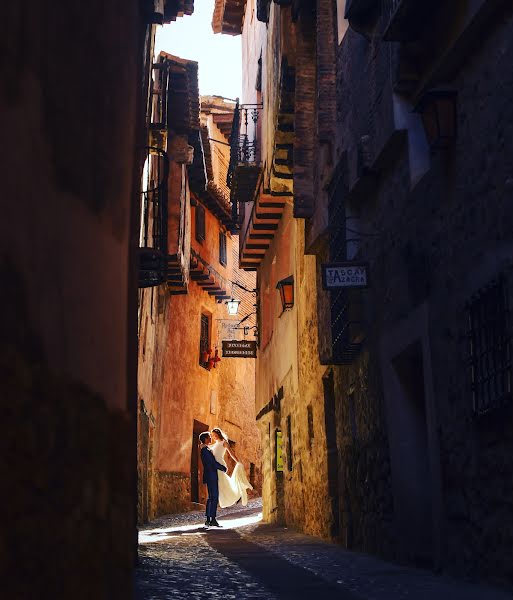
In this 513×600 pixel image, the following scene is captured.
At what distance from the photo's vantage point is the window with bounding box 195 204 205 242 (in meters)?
28.3

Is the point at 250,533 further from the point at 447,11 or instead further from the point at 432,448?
the point at 447,11

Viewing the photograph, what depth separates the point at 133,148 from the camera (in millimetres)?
5793

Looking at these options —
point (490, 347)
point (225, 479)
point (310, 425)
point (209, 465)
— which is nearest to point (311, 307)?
point (310, 425)

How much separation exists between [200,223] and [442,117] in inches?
866

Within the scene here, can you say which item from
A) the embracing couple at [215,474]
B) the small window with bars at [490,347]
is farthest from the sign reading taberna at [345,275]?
the embracing couple at [215,474]

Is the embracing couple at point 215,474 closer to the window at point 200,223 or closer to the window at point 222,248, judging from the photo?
the window at point 200,223

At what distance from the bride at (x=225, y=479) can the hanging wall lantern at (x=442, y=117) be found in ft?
27.4

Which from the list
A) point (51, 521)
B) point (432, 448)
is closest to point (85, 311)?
point (51, 521)

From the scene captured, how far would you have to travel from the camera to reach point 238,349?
821 inches

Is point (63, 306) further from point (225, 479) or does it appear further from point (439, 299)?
point (225, 479)

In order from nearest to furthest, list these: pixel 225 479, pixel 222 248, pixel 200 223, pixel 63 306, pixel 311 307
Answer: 1. pixel 63 306
2. pixel 311 307
3. pixel 225 479
4. pixel 200 223
5. pixel 222 248

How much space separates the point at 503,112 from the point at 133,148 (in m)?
2.21

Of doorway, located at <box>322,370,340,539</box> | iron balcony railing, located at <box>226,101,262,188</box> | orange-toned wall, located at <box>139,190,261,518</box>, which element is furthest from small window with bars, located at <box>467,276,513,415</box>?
iron balcony railing, located at <box>226,101,262,188</box>

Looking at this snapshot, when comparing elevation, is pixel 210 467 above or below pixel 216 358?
below
